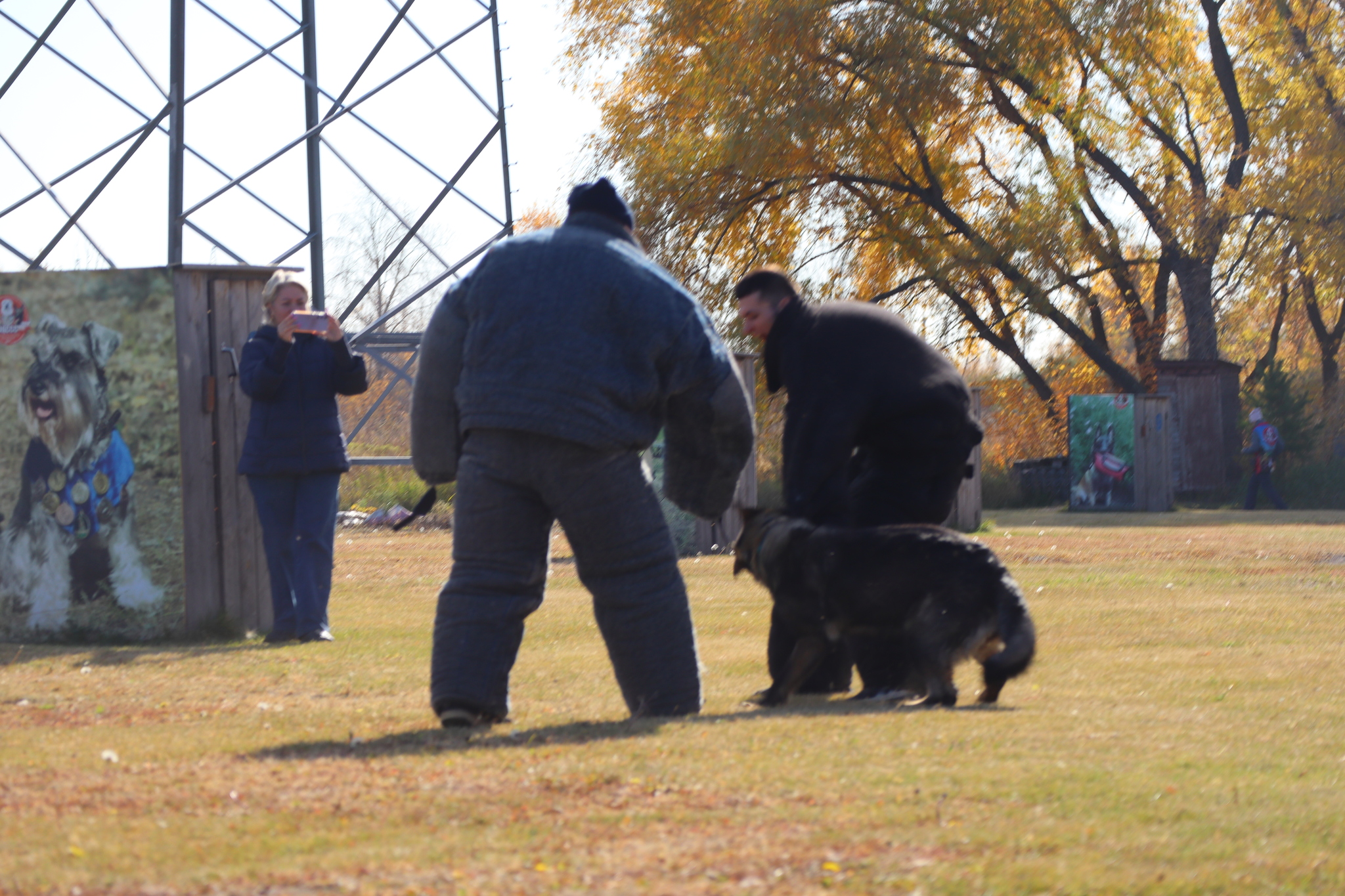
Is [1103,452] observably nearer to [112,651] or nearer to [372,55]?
[372,55]

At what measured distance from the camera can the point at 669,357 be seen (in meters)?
4.67

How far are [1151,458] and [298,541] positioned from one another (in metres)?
20.8

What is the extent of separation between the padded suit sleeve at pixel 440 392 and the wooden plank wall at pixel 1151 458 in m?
22.6

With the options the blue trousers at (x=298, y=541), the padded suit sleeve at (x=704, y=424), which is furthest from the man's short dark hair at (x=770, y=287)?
the blue trousers at (x=298, y=541)

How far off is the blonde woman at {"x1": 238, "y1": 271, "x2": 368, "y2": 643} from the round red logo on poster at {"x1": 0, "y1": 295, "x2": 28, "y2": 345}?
1433 millimetres

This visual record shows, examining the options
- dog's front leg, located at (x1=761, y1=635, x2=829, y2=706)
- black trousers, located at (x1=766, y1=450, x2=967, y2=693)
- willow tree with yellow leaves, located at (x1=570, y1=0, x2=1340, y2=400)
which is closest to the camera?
dog's front leg, located at (x1=761, y1=635, x2=829, y2=706)

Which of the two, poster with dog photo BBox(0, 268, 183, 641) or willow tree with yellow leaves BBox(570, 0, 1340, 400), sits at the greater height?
willow tree with yellow leaves BBox(570, 0, 1340, 400)

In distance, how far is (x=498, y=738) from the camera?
14.0ft

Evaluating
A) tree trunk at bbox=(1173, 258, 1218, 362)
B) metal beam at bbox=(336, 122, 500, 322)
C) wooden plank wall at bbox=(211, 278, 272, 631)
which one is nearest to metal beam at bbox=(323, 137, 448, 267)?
metal beam at bbox=(336, 122, 500, 322)

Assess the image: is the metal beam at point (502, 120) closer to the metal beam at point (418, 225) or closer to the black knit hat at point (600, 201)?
the metal beam at point (418, 225)

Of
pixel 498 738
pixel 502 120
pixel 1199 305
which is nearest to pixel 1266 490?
pixel 1199 305

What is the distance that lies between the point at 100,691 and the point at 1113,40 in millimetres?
22784

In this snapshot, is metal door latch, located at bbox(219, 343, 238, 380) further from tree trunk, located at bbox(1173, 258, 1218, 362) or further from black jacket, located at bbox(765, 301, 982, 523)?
tree trunk, located at bbox(1173, 258, 1218, 362)

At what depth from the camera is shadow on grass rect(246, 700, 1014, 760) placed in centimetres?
Result: 404
